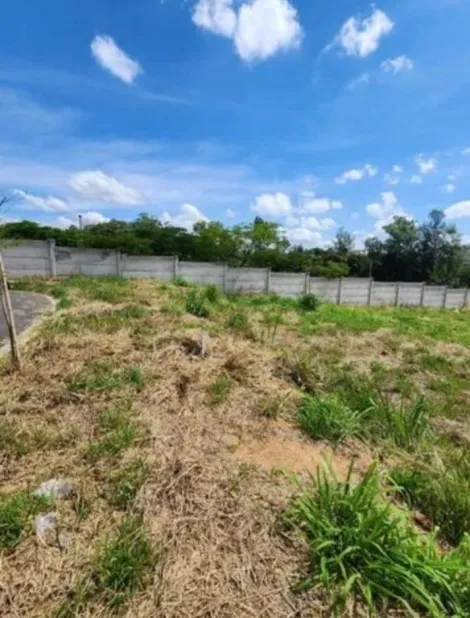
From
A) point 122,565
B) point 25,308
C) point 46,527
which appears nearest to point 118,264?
point 25,308

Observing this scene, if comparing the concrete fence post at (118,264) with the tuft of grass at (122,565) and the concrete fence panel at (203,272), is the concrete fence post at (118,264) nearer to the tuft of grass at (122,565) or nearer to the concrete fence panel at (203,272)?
the concrete fence panel at (203,272)

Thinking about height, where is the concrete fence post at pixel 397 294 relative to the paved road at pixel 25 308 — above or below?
below

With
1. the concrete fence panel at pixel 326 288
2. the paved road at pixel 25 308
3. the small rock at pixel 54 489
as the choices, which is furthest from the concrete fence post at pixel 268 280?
the small rock at pixel 54 489

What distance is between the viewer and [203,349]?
171 inches

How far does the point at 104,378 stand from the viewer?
11.2ft

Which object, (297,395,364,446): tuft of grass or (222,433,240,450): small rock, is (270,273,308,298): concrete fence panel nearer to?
(297,395,364,446): tuft of grass

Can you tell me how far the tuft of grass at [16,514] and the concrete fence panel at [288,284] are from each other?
43.6ft

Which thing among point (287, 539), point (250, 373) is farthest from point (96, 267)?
point (287, 539)

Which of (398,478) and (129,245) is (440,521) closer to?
(398,478)

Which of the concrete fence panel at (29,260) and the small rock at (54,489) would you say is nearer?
the small rock at (54,489)

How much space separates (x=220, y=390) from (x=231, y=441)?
0.79 metres

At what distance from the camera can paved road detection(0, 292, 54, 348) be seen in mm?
5324

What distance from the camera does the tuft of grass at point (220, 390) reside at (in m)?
3.36

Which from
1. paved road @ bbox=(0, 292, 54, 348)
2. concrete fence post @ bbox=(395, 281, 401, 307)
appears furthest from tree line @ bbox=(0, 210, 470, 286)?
paved road @ bbox=(0, 292, 54, 348)
